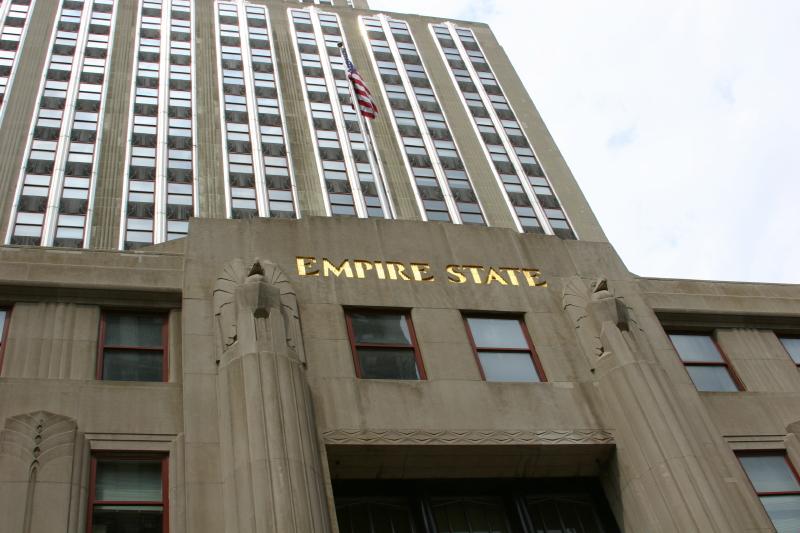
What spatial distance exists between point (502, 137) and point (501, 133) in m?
0.55

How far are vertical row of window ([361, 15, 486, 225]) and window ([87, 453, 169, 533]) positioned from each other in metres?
46.8

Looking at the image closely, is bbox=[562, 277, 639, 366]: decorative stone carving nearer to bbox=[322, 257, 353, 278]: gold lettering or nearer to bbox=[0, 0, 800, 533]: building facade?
bbox=[0, 0, 800, 533]: building facade

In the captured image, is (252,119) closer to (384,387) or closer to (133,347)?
(133,347)

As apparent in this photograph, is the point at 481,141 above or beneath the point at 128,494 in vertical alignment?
above


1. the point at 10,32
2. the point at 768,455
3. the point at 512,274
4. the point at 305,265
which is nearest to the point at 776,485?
the point at 768,455

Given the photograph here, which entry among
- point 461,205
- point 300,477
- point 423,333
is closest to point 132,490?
point 300,477

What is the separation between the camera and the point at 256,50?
258 ft

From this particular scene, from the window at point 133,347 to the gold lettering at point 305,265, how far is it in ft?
11.5

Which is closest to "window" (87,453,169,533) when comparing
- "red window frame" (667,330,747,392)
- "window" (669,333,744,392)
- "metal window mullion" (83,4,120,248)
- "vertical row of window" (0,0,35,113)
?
"red window frame" (667,330,747,392)

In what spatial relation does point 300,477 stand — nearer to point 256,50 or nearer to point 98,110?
point 98,110

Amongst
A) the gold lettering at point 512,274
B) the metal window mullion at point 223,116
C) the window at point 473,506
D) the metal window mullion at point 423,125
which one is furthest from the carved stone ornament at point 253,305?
the metal window mullion at point 423,125

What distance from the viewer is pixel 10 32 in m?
71.9

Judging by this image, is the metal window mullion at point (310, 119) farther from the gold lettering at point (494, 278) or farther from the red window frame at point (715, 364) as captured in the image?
the red window frame at point (715, 364)

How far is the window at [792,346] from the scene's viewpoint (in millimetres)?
25266
